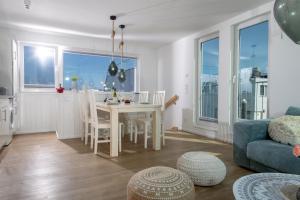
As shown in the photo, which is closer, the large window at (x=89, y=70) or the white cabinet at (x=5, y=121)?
the white cabinet at (x=5, y=121)

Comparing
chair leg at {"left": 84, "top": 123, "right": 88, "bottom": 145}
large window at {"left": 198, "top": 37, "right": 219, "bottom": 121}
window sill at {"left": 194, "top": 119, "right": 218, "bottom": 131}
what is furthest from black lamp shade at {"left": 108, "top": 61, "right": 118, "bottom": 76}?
window sill at {"left": 194, "top": 119, "right": 218, "bottom": 131}

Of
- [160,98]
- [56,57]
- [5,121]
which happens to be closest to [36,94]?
[56,57]

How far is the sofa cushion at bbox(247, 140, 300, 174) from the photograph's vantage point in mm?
2176

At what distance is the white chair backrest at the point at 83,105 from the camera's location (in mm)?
4230

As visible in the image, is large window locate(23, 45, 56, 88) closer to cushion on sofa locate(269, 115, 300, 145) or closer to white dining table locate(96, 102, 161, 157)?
white dining table locate(96, 102, 161, 157)

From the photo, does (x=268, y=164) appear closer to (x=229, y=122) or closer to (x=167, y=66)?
(x=229, y=122)

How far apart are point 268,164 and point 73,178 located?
2.14m

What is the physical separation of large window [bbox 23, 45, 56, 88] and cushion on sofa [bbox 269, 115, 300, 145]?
4918 millimetres

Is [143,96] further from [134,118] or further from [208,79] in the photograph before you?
[208,79]

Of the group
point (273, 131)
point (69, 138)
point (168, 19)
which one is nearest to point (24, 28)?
point (69, 138)

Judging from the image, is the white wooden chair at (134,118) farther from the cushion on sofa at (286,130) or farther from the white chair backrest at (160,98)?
the cushion on sofa at (286,130)

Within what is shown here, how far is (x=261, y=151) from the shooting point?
2494 millimetres

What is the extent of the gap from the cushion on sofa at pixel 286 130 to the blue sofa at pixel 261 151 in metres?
0.08

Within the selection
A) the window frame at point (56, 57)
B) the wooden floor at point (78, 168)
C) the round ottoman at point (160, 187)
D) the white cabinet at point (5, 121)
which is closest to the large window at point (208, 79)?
the wooden floor at point (78, 168)
